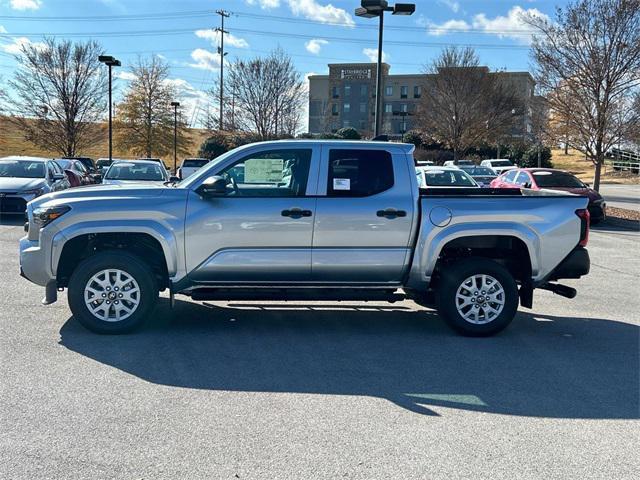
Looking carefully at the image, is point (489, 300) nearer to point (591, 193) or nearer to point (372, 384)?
point (372, 384)

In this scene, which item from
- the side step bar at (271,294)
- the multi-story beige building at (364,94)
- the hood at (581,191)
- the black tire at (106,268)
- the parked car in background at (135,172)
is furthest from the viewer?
the multi-story beige building at (364,94)

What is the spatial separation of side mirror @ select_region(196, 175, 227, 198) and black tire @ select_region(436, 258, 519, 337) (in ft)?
8.18

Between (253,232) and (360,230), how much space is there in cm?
110

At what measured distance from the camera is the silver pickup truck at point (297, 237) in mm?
6012

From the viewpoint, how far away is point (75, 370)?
5051 millimetres

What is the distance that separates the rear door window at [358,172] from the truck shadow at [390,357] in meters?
1.54

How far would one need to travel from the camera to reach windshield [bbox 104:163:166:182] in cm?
1647

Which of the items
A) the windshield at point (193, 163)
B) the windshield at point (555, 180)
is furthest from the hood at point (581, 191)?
the windshield at point (193, 163)

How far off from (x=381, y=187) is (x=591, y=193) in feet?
46.3

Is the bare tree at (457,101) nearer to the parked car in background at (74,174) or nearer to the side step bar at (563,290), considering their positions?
the parked car in background at (74,174)

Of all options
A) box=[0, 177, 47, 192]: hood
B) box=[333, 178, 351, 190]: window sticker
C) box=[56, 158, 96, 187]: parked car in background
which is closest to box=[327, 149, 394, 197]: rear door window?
box=[333, 178, 351, 190]: window sticker

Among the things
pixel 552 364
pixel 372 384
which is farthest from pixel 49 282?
pixel 552 364

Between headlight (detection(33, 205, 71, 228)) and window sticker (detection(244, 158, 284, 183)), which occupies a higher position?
window sticker (detection(244, 158, 284, 183))

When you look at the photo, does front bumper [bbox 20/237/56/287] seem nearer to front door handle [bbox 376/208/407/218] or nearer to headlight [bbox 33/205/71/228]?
headlight [bbox 33/205/71/228]
